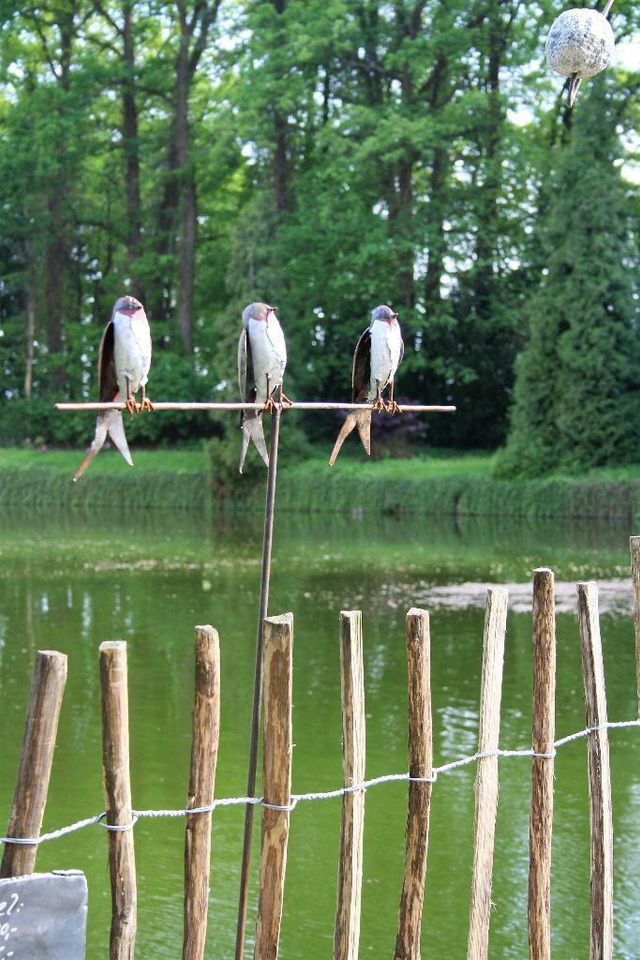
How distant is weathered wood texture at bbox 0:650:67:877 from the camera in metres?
2.93

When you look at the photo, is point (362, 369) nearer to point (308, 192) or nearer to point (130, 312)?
point (130, 312)

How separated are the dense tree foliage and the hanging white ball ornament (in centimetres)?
1979

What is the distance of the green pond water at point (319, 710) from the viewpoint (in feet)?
19.6

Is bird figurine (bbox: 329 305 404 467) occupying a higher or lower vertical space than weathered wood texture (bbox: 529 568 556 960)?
higher

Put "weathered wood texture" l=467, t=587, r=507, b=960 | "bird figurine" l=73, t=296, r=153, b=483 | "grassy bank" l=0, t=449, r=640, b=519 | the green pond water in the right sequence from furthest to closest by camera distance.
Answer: "grassy bank" l=0, t=449, r=640, b=519 → the green pond water → "weathered wood texture" l=467, t=587, r=507, b=960 → "bird figurine" l=73, t=296, r=153, b=483

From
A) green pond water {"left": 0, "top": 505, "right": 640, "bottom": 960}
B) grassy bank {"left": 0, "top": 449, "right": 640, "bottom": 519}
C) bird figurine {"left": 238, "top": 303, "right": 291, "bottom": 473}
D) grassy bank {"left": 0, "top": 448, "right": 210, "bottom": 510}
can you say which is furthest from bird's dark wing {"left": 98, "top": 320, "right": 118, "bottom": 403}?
grassy bank {"left": 0, "top": 448, "right": 210, "bottom": 510}

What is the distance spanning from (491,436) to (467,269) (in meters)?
3.62

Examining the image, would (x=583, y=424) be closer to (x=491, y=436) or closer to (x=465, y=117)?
(x=491, y=436)

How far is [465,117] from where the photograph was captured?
2852cm

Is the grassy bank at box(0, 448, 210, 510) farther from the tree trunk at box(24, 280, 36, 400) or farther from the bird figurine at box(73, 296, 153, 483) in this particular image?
the bird figurine at box(73, 296, 153, 483)

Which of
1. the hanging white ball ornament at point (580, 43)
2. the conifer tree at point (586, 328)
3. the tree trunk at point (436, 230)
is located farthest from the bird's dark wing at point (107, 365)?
the tree trunk at point (436, 230)

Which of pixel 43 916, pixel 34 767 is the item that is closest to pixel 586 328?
pixel 34 767

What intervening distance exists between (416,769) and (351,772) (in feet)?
0.67

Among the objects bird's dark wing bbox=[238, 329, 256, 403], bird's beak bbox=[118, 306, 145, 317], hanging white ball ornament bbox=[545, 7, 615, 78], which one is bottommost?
bird's dark wing bbox=[238, 329, 256, 403]
